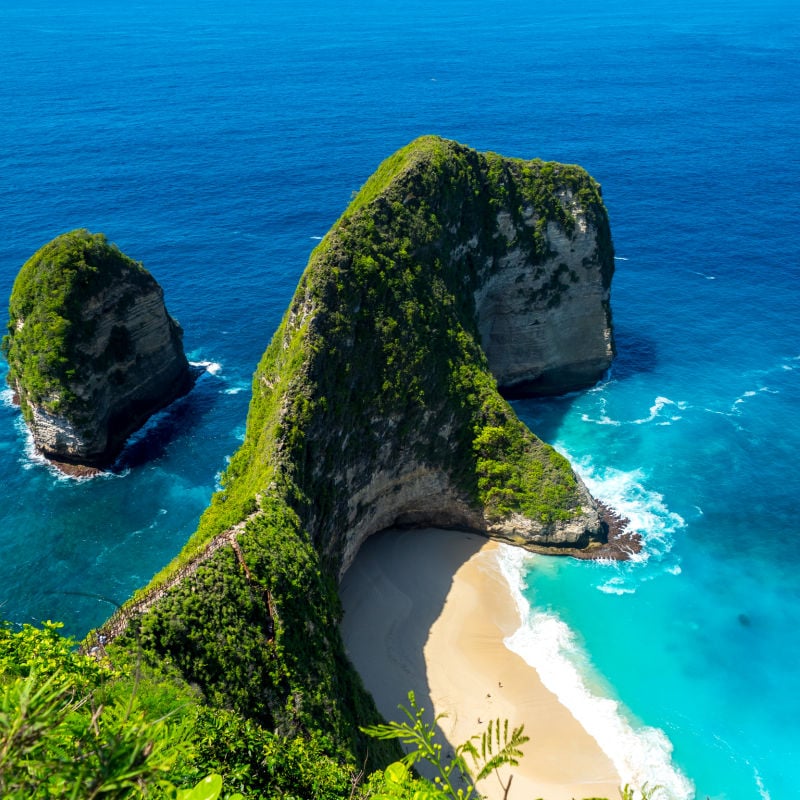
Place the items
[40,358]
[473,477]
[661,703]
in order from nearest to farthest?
[661,703]
[473,477]
[40,358]

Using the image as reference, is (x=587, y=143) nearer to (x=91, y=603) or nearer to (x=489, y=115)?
(x=489, y=115)

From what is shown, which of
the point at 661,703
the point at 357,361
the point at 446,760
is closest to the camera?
the point at 446,760

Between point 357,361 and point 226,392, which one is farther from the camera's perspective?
point 226,392

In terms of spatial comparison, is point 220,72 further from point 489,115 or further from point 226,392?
point 226,392

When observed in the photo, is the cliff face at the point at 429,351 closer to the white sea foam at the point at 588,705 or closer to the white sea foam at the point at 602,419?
the white sea foam at the point at 588,705

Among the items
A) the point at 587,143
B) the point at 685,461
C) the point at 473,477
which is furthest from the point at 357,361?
the point at 587,143

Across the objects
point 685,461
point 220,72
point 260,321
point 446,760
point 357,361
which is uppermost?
point 220,72

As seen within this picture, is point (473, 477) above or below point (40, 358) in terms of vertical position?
below
